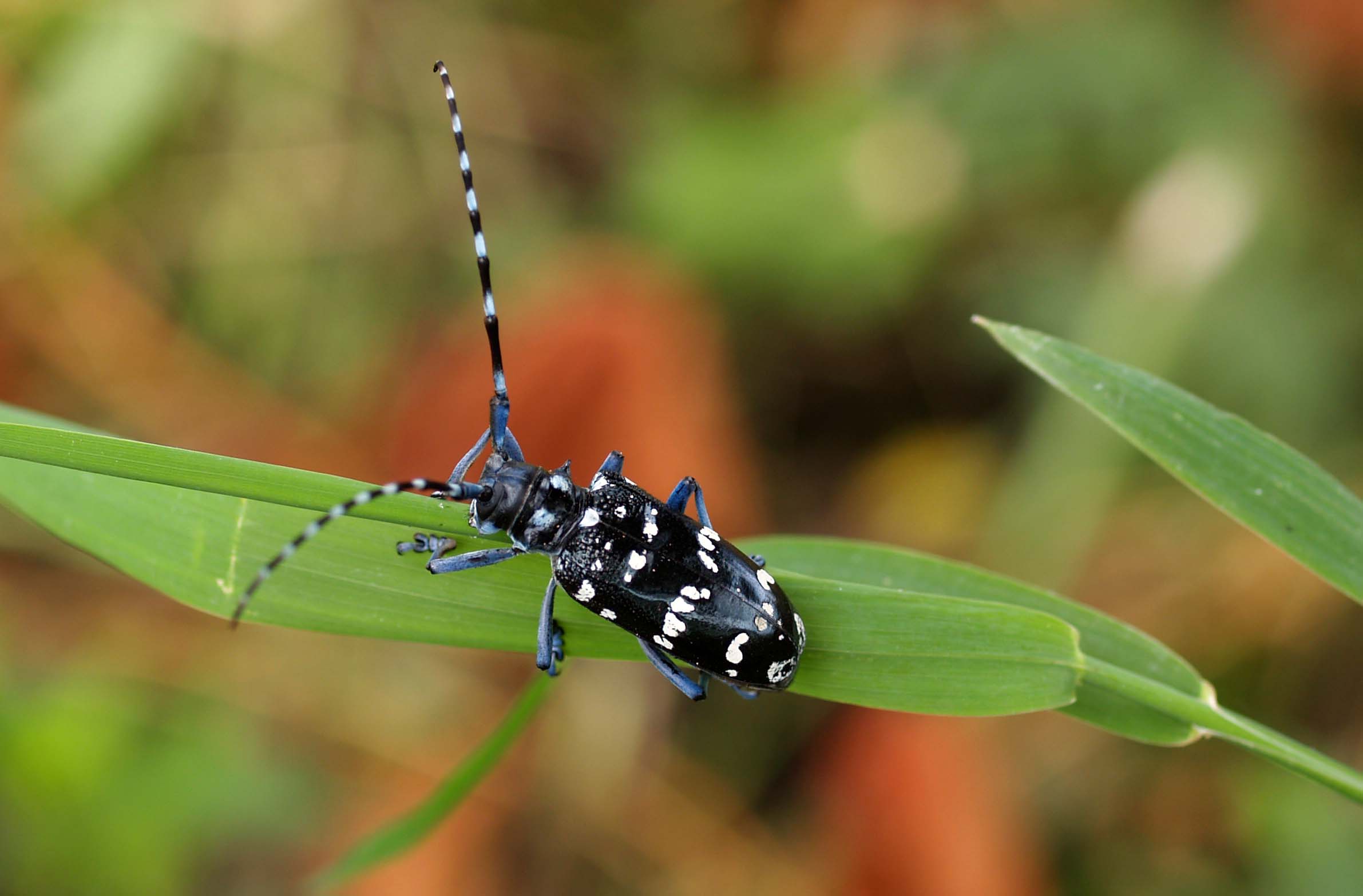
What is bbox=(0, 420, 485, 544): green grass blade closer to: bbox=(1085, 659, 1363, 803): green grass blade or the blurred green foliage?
bbox=(1085, 659, 1363, 803): green grass blade

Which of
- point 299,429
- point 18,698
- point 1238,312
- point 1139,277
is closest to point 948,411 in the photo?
point 1139,277

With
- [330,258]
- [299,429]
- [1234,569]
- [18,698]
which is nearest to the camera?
[18,698]

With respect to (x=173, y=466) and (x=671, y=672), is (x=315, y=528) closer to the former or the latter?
(x=173, y=466)

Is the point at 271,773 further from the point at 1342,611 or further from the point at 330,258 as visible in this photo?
the point at 1342,611

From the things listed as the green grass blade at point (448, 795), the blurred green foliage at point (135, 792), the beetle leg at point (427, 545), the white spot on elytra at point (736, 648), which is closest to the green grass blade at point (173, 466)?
the beetle leg at point (427, 545)

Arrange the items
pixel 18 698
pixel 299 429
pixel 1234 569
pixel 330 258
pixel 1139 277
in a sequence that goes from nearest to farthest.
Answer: pixel 18 698
pixel 1234 569
pixel 1139 277
pixel 299 429
pixel 330 258

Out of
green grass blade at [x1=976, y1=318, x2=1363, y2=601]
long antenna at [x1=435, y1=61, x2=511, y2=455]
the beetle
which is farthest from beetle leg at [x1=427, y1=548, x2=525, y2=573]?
green grass blade at [x1=976, y1=318, x2=1363, y2=601]
